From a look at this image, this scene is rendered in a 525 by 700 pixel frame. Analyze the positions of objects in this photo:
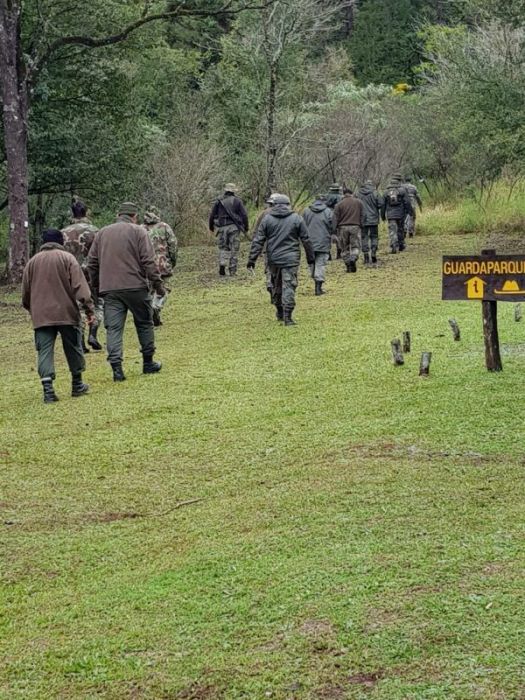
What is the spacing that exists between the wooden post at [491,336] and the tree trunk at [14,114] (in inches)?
615

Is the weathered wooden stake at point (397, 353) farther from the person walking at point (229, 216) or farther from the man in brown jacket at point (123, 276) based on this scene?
the person walking at point (229, 216)

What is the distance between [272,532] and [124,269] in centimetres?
582

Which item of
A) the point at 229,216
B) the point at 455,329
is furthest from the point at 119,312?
the point at 229,216

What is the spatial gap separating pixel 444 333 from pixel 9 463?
20.8ft

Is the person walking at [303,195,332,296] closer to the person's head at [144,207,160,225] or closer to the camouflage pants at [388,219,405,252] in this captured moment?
the person's head at [144,207,160,225]

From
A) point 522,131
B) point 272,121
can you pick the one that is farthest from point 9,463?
point 272,121

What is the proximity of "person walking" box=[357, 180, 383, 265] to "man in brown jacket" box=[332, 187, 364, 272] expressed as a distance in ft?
1.78

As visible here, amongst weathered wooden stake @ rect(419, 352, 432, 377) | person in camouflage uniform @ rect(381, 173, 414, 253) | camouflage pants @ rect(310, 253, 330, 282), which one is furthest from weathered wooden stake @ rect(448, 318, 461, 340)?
person in camouflage uniform @ rect(381, 173, 414, 253)

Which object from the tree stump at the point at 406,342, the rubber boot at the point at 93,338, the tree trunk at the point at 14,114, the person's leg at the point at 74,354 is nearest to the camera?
the person's leg at the point at 74,354

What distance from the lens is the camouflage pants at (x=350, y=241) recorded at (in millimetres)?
21109

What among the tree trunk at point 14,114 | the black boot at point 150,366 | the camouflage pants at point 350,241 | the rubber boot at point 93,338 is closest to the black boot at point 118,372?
the black boot at point 150,366

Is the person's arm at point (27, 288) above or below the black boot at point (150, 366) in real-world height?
above

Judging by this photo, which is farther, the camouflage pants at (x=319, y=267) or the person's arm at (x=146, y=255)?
the camouflage pants at (x=319, y=267)

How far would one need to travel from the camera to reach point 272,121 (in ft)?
97.0
